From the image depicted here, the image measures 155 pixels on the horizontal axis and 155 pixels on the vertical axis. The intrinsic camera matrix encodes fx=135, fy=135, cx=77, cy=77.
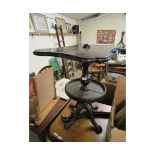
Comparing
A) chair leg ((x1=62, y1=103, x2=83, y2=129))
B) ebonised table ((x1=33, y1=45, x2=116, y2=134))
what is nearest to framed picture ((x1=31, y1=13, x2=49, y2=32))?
ebonised table ((x1=33, y1=45, x2=116, y2=134))

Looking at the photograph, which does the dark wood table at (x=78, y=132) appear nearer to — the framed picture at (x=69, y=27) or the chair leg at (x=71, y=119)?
the chair leg at (x=71, y=119)

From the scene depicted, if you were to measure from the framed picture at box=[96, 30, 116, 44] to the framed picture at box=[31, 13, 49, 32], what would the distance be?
2.35m

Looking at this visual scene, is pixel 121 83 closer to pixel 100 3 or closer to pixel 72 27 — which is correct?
pixel 100 3

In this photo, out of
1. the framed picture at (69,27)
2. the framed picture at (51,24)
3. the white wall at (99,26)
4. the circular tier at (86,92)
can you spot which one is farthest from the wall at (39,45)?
the white wall at (99,26)

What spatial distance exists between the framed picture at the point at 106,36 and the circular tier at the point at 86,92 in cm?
360

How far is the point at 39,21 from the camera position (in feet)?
7.06

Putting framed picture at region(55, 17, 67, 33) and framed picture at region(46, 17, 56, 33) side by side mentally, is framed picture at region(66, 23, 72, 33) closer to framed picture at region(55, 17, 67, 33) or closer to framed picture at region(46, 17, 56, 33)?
framed picture at region(55, 17, 67, 33)

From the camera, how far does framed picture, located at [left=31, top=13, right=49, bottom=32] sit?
203cm

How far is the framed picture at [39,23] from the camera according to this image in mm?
2035

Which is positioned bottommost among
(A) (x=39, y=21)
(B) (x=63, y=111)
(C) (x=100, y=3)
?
(B) (x=63, y=111)

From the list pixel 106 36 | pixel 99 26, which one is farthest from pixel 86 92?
pixel 99 26
